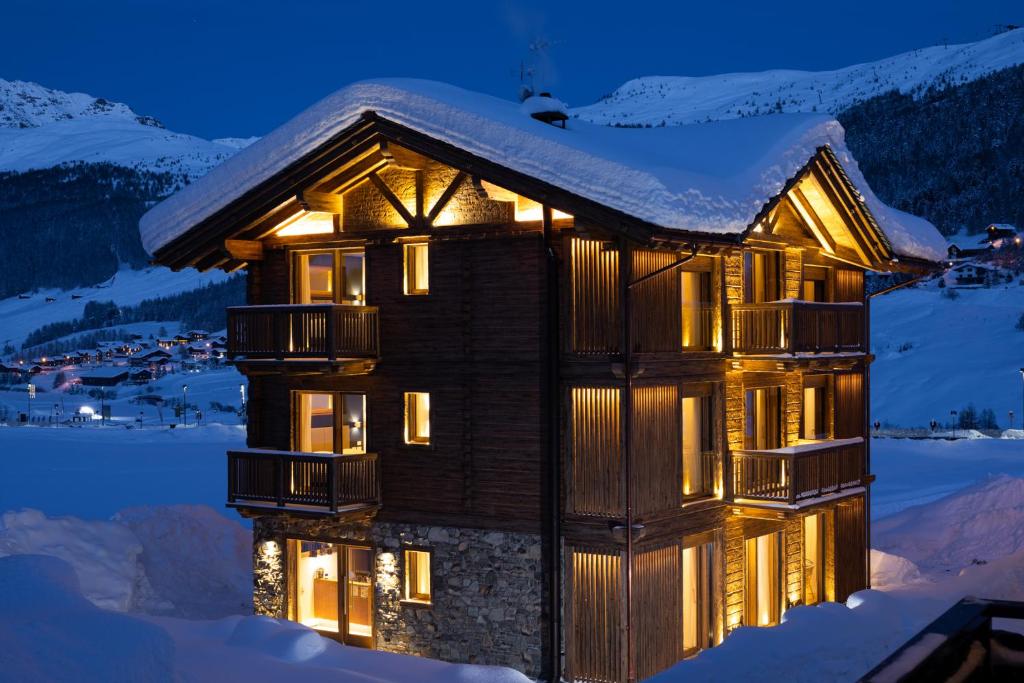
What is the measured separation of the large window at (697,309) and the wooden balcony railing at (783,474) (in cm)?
213

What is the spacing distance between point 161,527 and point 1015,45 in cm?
17776

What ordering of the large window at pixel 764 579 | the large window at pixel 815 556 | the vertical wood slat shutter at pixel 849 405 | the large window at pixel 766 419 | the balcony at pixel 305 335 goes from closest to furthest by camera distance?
1. the balcony at pixel 305 335
2. the large window at pixel 764 579
3. the large window at pixel 766 419
4. the large window at pixel 815 556
5. the vertical wood slat shutter at pixel 849 405

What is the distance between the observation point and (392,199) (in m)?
20.6

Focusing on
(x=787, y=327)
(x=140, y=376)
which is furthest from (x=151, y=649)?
(x=140, y=376)

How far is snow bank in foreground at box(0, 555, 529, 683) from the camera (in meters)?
13.7

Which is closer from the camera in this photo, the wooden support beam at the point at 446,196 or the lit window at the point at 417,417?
the wooden support beam at the point at 446,196

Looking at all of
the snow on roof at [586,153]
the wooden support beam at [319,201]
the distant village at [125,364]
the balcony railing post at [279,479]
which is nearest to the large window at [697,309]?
the snow on roof at [586,153]

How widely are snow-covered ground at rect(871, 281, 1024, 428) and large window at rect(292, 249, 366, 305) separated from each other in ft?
165

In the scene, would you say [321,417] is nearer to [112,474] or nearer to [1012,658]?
[1012,658]

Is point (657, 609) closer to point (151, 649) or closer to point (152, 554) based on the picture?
point (151, 649)

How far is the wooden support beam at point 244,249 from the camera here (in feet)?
71.5

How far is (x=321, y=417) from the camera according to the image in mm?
23000

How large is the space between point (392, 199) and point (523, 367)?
12.7 feet

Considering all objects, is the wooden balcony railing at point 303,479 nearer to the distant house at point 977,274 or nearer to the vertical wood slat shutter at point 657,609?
the vertical wood slat shutter at point 657,609
